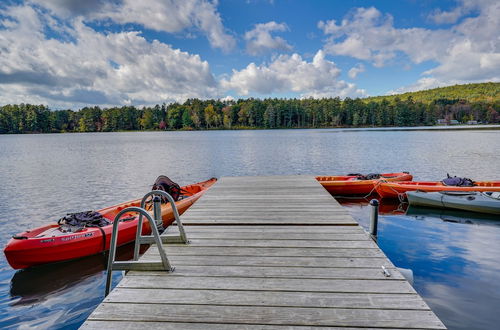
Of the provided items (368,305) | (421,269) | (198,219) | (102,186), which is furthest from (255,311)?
(102,186)

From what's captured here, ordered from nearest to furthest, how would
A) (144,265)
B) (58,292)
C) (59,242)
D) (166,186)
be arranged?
1. (144,265)
2. (58,292)
3. (59,242)
4. (166,186)

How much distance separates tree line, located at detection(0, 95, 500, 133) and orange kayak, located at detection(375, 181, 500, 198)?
93.8 meters

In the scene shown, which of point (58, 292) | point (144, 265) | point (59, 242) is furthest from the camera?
point (59, 242)

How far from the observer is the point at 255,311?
226 cm

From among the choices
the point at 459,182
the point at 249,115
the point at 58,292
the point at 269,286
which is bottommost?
the point at 58,292

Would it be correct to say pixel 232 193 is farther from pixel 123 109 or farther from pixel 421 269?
pixel 123 109

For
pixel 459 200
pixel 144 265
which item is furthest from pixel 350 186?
pixel 144 265

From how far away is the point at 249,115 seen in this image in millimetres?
107562

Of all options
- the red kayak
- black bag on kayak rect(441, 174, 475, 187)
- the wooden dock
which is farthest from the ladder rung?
black bag on kayak rect(441, 174, 475, 187)

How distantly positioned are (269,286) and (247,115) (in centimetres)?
10752

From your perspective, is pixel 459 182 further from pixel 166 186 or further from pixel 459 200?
pixel 166 186

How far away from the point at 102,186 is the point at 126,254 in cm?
936

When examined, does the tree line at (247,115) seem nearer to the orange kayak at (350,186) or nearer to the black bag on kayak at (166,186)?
the orange kayak at (350,186)

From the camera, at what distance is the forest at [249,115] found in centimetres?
10300
